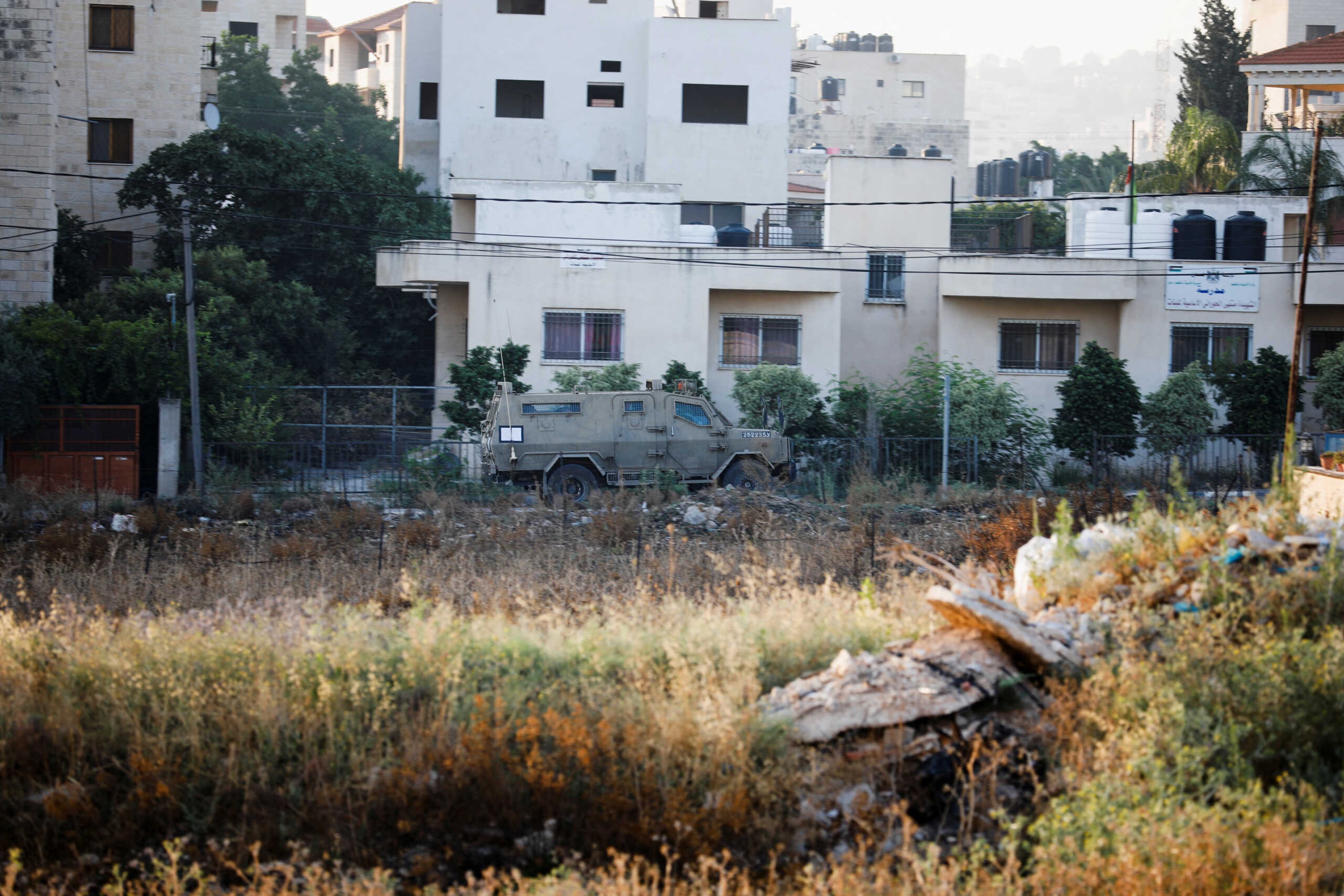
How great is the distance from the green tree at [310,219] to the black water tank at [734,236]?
31.0 ft

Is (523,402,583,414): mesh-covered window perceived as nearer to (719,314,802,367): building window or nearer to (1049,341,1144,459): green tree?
(719,314,802,367): building window

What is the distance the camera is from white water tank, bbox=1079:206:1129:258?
90.1ft

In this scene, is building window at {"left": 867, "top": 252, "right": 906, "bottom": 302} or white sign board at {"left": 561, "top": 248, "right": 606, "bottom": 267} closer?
white sign board at {"left": 561, "top": 248, "right": 606, "bottom": 267}

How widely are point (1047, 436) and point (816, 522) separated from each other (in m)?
10.5

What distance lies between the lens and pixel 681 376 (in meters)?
24.7

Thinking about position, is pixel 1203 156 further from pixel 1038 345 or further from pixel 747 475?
pixel 747 475

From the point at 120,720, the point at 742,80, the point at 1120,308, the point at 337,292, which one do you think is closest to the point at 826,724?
the point at 120,720

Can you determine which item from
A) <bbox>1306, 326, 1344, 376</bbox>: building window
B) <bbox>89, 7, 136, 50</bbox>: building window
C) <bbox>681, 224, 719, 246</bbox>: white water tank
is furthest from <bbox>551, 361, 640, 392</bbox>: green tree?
<bbox>89, 7, 136, 50</bbox>: building window

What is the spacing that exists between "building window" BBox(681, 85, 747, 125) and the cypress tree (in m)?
23.1

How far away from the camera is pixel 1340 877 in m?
5.50

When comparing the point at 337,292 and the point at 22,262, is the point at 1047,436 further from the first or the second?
the point at 22,262

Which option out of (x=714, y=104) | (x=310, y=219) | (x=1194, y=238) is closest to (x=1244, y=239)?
(x=1194, y=238)

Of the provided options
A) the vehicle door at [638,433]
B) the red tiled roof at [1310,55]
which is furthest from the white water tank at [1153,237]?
the vehicle door at [638,433]

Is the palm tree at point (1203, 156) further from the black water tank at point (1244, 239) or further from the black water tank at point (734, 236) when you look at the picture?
the black water tank at point (734, 236)
